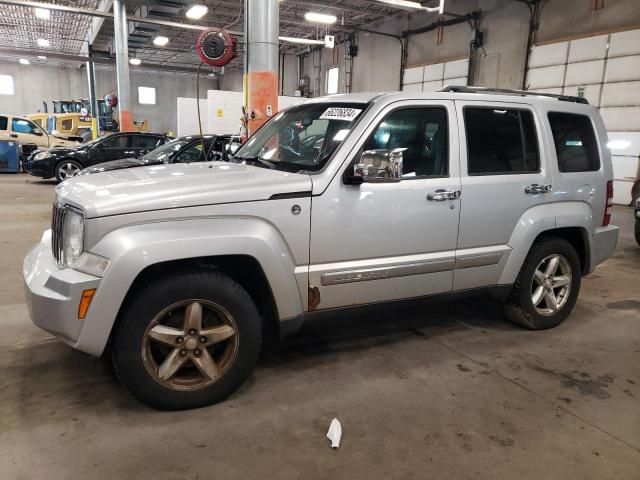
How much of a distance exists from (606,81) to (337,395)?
12.9 m

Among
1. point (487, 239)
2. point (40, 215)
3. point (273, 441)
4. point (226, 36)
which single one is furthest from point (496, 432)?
point (40, 215)

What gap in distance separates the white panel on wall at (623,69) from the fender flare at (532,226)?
411 inches

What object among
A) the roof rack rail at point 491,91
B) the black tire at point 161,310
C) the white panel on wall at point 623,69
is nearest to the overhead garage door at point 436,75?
the white panel on wall at point 623,69

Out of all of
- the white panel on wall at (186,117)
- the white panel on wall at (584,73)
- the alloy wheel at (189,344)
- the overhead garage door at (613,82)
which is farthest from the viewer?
the white panel on wall at (186,117)

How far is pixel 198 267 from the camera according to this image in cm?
261

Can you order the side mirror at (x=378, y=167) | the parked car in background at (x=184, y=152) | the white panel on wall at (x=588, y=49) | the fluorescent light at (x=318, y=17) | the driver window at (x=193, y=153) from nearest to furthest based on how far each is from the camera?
the side mirror at (x=378, y=167)
the parked car in background at (x=184, y=152)
the driver window at (x=193, y=153)
the white panel on wall at (x=588, y=49)
the fluorescent light at (x=318, y=17)

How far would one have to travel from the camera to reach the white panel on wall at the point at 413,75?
17928 mm

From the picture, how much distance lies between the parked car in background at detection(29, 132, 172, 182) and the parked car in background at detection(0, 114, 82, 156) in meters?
3.75

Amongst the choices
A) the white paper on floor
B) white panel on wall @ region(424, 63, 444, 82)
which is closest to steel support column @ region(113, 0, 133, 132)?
white panel on wall @ region(424, 63, 444, 82)

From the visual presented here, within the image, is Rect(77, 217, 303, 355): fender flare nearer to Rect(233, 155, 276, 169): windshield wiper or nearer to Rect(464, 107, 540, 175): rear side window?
Rect(233, 155, 276, 169): windshield wiper

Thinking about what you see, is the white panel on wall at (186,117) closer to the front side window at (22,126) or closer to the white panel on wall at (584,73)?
the front side window at (22,126)

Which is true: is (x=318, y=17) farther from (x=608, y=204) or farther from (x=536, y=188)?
(x=536, y=188)

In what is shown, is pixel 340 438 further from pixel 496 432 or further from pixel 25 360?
pixel 25 360

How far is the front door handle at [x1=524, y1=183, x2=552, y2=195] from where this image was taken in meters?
3.60
